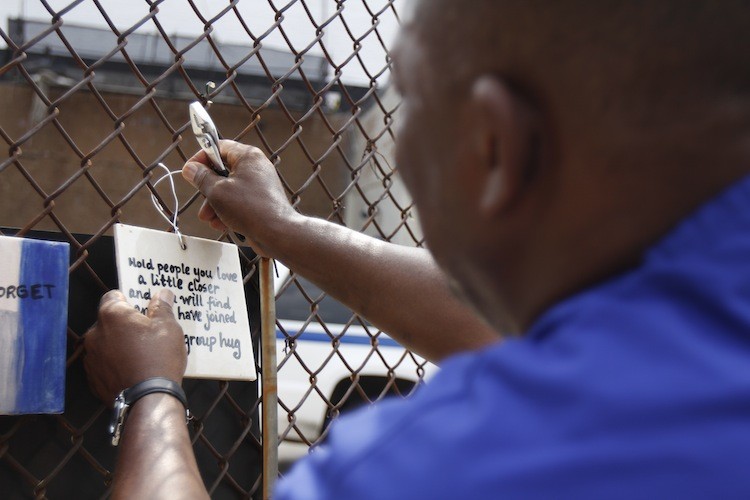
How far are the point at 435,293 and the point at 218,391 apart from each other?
1.75 feet

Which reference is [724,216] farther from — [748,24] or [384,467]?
[384,467]

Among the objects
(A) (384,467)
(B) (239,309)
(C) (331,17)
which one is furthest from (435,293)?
(A) (384,467)

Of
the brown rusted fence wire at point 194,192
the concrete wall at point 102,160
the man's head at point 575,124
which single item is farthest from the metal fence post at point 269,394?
the concrete wall at point 102,160

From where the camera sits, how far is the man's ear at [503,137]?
27.9 inches

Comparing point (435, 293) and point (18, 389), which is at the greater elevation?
point (435, 293)

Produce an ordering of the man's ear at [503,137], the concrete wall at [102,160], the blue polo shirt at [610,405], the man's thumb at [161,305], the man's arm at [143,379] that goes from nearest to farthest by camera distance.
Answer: the blue polo shirt at [610,405]
the man's ear at [503,137]
the man's arm at [143,379]
the man's thumb at [161,305]
the concrete wall at [102,160]

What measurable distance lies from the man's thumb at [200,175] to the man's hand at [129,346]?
0.97 feet

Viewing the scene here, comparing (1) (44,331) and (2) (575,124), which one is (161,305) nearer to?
(1) (44,331)

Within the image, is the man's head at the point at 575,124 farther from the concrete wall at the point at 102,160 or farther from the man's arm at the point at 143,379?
the concrete wall at the point at 102,160

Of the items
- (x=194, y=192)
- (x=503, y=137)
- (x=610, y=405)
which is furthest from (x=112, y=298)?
(x=194, y=192)

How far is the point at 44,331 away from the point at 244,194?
486mm

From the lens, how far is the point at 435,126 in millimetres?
812

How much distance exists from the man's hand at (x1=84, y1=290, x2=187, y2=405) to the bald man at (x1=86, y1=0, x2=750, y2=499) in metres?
0.65

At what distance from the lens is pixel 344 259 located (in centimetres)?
169
